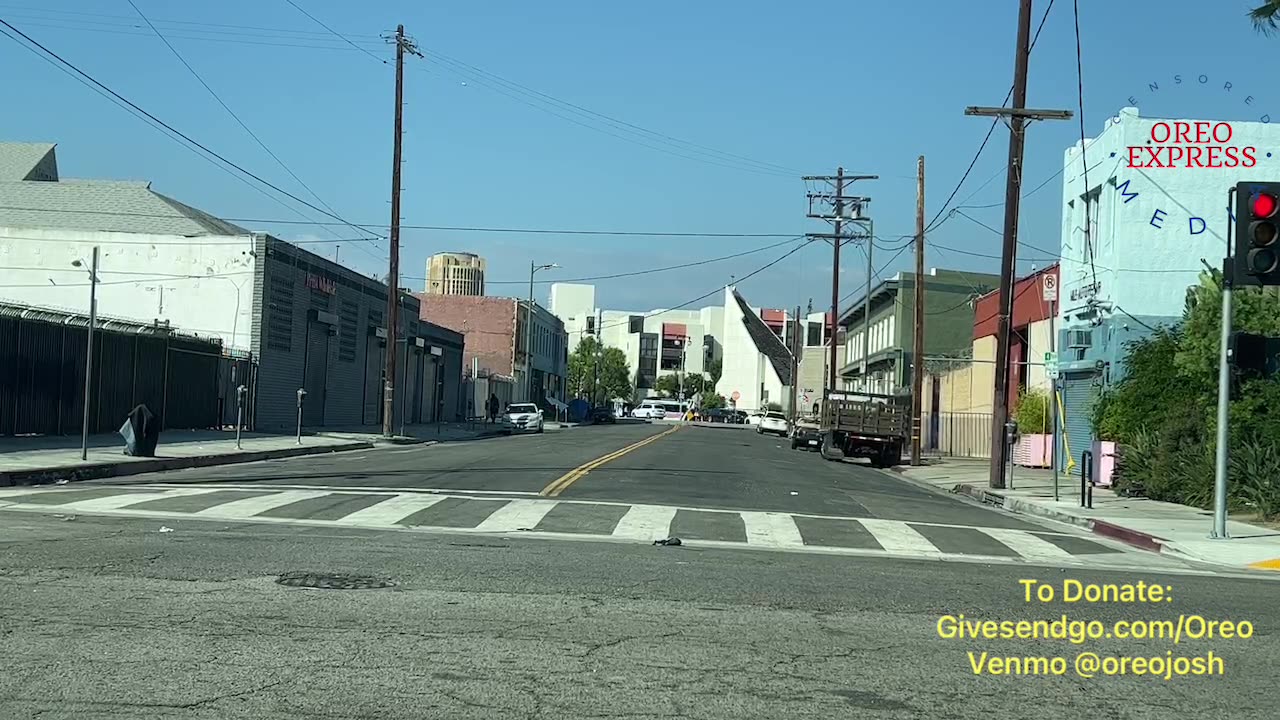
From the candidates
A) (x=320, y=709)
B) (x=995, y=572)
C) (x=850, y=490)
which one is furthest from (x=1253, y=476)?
(x=320, y=709)

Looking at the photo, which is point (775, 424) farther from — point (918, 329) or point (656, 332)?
point (656, 332)

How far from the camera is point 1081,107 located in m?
26.1

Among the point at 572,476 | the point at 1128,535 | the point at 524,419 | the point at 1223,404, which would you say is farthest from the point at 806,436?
the point at 1223,404

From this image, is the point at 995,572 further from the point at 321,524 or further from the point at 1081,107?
the point at 1081,107

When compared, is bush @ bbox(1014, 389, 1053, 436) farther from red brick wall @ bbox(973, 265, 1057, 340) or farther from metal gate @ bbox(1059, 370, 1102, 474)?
metal gate @ bbox(1059, 370, 1102, 474)

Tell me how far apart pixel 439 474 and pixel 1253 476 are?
13.3m

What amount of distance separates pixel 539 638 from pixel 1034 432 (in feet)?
106

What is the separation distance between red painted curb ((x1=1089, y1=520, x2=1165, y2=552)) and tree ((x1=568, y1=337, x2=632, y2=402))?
95257 mm

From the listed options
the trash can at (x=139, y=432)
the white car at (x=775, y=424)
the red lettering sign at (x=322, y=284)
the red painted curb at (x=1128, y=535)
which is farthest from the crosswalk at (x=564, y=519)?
the white car at (x=775, y=424)

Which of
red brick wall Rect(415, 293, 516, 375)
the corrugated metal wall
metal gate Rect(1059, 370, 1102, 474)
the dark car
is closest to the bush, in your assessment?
metal gate Rect(1059, 370, 1102, 474)

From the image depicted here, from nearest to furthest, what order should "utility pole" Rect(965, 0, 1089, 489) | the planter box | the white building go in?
"utility pole" Rect(965, 0, 1089, 489) → the planter box → the white building

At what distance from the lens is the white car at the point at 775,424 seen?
230 ft

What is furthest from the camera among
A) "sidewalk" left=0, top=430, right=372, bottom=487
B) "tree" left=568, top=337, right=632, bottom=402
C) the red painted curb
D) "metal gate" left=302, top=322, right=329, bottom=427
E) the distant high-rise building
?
the distant high-rise building

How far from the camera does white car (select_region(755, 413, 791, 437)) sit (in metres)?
70.1
